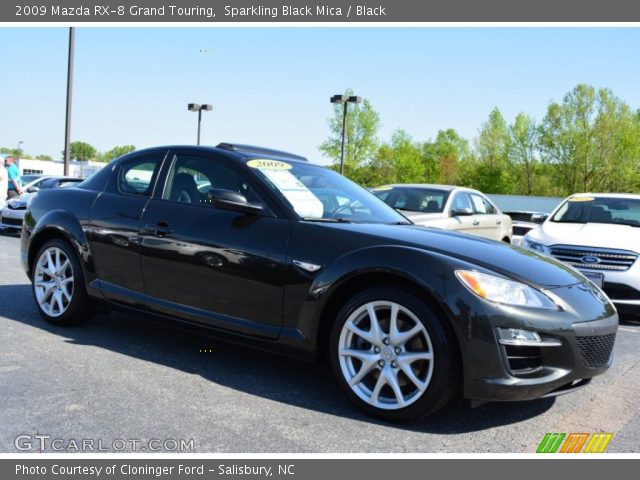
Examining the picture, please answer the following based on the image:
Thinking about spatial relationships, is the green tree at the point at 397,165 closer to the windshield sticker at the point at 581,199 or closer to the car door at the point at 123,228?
the windshield sticker at the point at 581,199

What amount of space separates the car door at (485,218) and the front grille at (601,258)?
12.7ft

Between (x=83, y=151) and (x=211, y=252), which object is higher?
(x=83, y=151)

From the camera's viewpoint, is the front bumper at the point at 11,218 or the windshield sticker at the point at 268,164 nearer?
the windshield sticker at the point at 268,164

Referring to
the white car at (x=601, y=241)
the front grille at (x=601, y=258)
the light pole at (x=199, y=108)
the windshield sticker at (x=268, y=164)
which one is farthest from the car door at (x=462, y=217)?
the light pole at (x=199, y=108)

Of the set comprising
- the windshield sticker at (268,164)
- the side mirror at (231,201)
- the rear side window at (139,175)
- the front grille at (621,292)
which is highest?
the windshield sticker at (268,164)

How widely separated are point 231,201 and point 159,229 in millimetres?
692

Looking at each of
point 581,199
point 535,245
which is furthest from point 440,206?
point 535,245

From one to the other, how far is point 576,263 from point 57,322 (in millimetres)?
5093

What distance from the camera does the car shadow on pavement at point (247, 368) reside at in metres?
3.53

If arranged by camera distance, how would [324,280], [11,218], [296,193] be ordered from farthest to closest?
[11,218], [296,193], [324,280]

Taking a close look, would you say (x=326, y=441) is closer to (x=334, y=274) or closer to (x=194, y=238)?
(x=334, y=274)

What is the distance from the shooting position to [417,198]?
33.8 ft

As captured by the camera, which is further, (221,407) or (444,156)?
(444,156)

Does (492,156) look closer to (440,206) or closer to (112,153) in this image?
(440,206)
